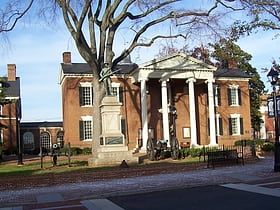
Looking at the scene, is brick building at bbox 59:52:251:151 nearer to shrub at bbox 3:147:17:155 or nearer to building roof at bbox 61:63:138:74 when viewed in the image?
building roof at bbox 61:63:138:74

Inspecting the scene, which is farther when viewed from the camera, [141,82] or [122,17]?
[141,82]

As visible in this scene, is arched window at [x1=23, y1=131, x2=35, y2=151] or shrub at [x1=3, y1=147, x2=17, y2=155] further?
arched window at [x1=23, y1=131, x2=35, y2=151]

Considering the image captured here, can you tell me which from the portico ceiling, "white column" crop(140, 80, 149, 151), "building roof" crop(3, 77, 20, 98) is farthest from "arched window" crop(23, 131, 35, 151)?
"white column" crop(140, 80, 149, 151)

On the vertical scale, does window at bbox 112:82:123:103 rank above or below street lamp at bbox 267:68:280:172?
above

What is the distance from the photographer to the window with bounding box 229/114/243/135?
45772 mm

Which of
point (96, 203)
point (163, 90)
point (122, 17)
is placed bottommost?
point (96, 203)

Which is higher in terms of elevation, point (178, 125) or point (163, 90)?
point (163, 90)

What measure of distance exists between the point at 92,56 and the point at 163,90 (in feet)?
45.8

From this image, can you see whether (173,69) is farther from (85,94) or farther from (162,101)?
(85,94)

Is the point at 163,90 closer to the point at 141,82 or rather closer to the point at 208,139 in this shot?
the point at 141,82

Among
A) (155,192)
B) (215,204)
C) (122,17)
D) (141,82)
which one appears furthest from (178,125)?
(215,204)

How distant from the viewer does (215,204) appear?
10219 millimetres

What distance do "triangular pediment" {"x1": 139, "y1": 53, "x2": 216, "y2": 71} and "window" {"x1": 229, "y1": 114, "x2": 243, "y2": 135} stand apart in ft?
23.9

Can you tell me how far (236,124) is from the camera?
4606cm
